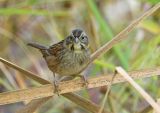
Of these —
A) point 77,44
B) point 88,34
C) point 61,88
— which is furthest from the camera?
point 88,34

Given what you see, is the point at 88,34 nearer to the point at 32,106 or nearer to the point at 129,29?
the point at 129,29

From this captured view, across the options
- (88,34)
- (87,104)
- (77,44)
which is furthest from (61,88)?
(88,34)

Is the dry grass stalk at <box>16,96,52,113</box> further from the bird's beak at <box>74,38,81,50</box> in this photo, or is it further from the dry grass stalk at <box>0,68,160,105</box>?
the bird's beak at <box>74,38,81,50</box>

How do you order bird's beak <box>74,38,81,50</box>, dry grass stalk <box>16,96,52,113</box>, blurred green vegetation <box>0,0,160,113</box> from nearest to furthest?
dry grass stalk <box>16,96,52,113</box> < bird's beak <box>74,38,81,50</box> < blurred green vegetation <box>0,0,160,113</box>

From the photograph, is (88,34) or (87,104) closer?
(87,104)

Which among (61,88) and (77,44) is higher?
(77,44)

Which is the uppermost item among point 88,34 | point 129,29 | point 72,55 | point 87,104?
point 88,34

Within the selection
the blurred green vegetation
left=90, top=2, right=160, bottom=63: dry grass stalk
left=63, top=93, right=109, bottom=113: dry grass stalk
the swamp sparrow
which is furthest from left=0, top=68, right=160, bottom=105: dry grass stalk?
the blurred green vegetation

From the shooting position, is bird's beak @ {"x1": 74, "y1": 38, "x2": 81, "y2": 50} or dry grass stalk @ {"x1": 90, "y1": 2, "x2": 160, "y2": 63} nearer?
dry grass stalk @ {"x1": 90, "y1": 2, "x2": 160, "y2": 63}
